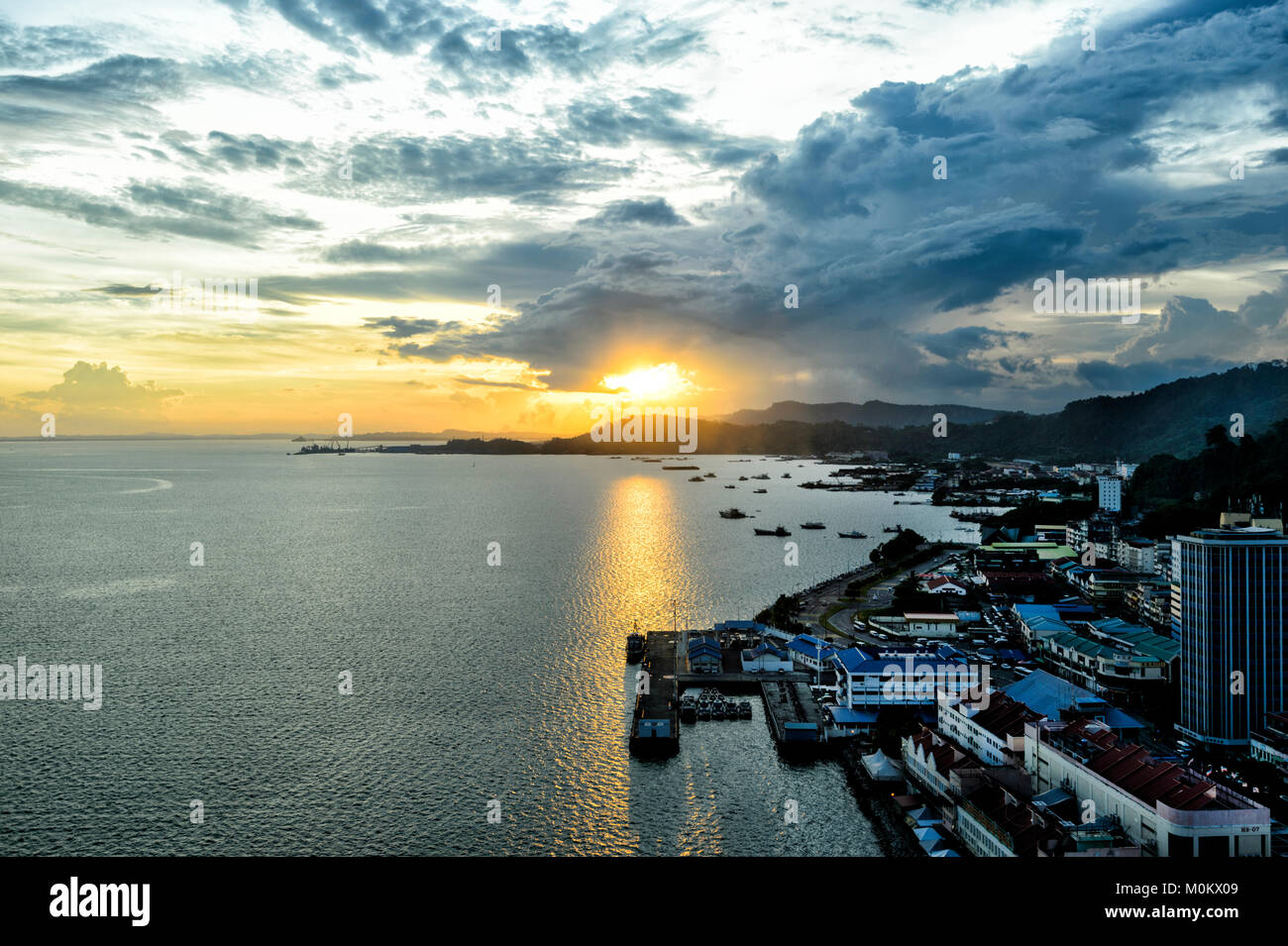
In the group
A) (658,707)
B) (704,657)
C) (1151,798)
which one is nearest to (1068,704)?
(1151,798)

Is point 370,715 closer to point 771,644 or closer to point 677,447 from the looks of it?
point 771,644

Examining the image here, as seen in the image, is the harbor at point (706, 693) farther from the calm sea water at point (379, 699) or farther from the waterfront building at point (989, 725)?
the waterfront building at point (989, 725)

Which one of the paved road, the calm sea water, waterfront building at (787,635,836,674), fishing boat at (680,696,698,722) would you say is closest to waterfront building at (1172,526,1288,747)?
the calm sea water

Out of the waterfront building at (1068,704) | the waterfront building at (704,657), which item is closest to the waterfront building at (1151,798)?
the waterfront building at (1068,704)

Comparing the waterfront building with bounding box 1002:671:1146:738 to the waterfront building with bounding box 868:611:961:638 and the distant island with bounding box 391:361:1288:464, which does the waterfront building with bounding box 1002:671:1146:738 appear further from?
the distant island with bounding box 391:361:1288:464
